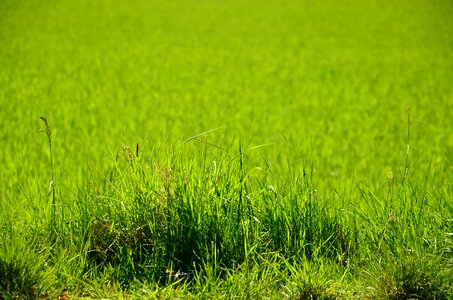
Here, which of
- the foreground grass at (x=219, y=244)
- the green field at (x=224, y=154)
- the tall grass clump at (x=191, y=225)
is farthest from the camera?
the tall grass clump at (x=191, y=225)

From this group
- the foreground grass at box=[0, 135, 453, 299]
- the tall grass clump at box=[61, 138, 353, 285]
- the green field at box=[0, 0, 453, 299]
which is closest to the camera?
the foreground grass at box=[0, 135, 453, 299]

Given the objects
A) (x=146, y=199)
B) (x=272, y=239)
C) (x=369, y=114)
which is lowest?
(x=369, y=114)

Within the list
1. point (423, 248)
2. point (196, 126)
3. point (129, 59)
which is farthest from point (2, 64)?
point (423, 248)

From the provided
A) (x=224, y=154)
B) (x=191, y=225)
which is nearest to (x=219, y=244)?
(x=191, y=225)

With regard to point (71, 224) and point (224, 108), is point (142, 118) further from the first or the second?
point (71, 224)

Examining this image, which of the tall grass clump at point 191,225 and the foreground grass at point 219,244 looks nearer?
the foreground grass at point 219,244

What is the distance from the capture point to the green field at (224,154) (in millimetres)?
2730

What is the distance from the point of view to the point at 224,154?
319 centimetres

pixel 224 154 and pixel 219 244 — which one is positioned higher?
pixel 224 154

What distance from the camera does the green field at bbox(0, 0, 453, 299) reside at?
273 cm

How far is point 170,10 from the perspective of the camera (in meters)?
25.0

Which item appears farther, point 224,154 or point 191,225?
point 224,154

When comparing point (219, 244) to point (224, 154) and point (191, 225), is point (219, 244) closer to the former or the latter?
point (191, 225)

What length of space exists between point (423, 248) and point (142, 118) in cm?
640
